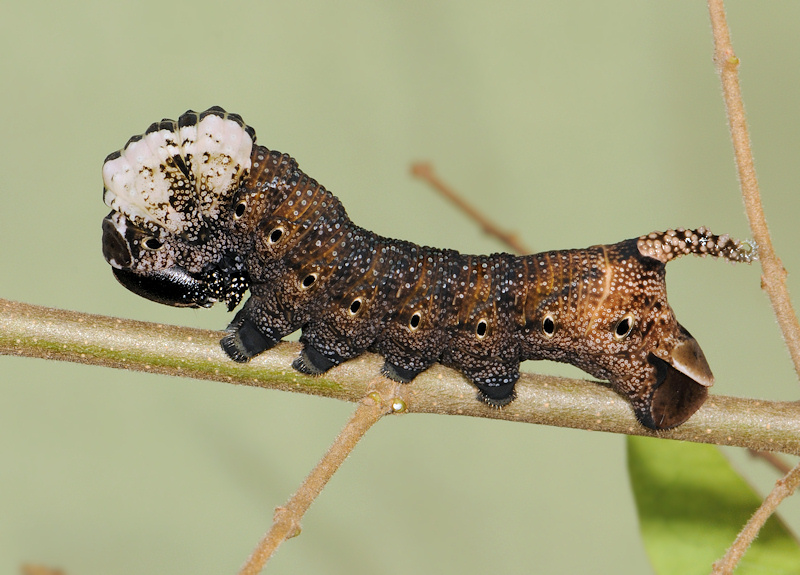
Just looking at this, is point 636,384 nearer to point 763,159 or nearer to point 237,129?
point 237,129

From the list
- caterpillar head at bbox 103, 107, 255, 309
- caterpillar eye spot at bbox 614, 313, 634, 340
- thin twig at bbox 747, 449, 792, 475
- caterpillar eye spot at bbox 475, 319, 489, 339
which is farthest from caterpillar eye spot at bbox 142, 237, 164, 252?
thin twig at bbox 747, 449, 792, 475

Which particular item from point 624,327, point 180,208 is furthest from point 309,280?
point 624,327

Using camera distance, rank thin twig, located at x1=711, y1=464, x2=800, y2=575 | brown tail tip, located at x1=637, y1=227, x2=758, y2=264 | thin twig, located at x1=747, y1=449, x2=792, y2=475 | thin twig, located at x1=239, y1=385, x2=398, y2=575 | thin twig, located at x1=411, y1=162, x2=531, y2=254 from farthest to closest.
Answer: thin twig, located at x1=411, y1=162, x2=531, y2=254, thin twig, located at x1=747, y1=449, x2=792, y2=475, brown tail tip, located at x1=637, y1=227, x2=758, y2=264, thin twig, located at x1=711, y1=464, x2=800, y2=575, thin twig, located at x1=239, y1=385, x2=398, y2=575

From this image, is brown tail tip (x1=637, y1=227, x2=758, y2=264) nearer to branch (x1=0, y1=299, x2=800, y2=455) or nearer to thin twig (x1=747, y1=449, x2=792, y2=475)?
branch (x1=0, y1=299, x2=800, y2=455)

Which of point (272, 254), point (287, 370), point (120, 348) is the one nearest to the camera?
point (120, 348)

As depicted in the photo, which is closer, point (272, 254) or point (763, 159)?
point (272, 254)

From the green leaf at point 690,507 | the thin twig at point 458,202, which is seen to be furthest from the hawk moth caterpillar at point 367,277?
the thin twig at point 458,202

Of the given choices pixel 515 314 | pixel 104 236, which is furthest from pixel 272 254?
pixel 515 314
